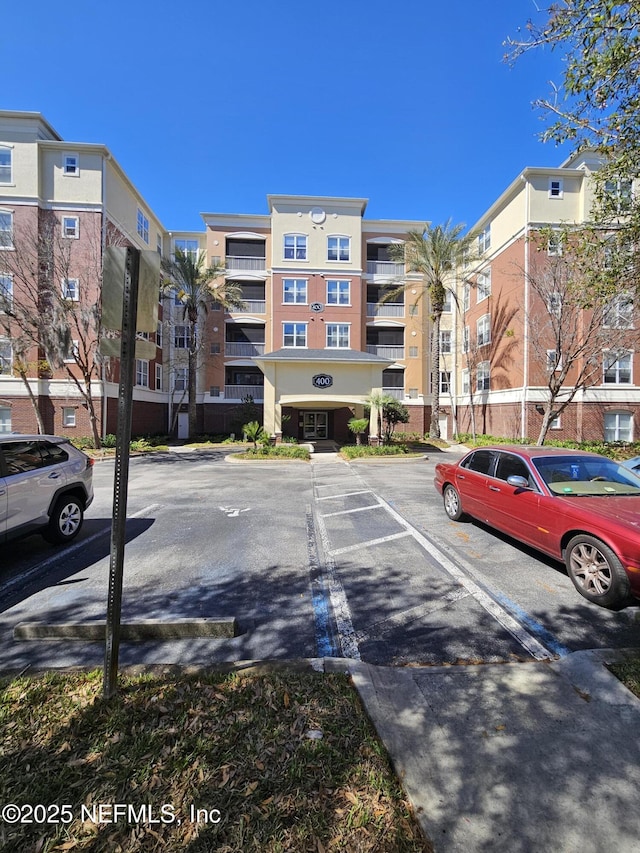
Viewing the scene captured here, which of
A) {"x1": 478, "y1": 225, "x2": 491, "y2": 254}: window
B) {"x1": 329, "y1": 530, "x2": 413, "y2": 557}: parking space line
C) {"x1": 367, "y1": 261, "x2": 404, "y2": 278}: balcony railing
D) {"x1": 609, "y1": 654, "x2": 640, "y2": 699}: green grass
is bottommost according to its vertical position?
{"x1": 329, "y1": 530, "x2": 413, "y2": 557}: parking space line

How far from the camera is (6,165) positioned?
2217 centimetres

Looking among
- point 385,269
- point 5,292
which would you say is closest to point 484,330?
point 385,269

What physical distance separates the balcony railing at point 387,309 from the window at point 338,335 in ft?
9.85

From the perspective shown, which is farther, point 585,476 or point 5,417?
point 5,417

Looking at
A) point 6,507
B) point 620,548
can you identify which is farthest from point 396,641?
point 6,507

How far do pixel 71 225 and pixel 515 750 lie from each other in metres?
29.2

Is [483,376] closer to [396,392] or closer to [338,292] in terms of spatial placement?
[396,392]

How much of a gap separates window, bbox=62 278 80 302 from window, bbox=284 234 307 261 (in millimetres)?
14587

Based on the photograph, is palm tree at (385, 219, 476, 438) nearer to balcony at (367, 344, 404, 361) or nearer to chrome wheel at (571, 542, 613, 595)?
balcony at (367, 344, 404, 361)

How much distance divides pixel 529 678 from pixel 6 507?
6.18 m

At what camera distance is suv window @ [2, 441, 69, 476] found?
17.8 feet

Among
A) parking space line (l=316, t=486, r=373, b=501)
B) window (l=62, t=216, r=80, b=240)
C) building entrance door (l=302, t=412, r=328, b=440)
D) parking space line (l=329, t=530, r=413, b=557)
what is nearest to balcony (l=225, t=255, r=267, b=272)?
window (l=62, t=216, r=80, b=240)

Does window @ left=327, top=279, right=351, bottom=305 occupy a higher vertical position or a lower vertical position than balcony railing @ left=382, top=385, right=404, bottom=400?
higher

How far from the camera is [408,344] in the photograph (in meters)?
30.7
